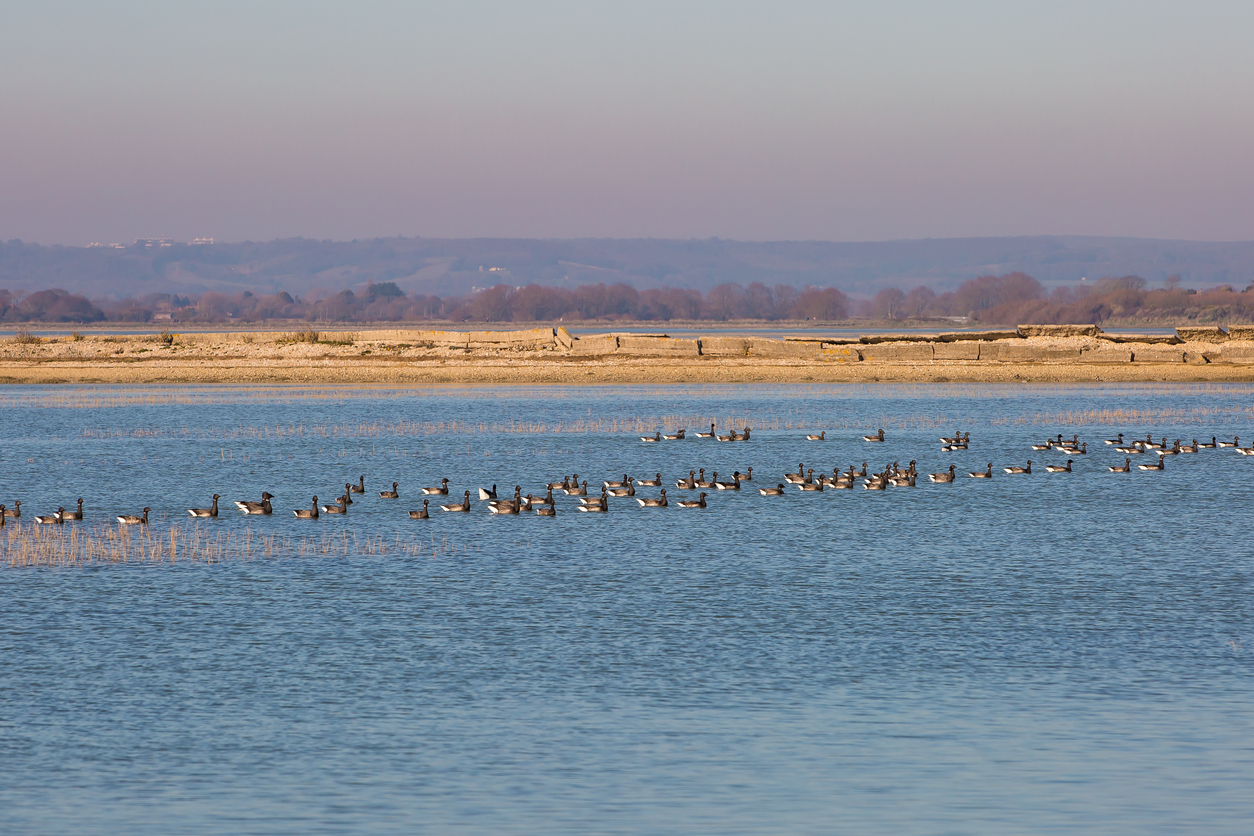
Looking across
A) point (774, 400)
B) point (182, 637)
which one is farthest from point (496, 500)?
point (774, 400)

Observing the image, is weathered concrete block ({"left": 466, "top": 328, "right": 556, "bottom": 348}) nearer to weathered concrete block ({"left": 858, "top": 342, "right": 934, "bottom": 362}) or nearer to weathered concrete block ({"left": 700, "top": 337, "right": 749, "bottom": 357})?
weathered concrete block ({"left": 700, "top": 337, "right": 749, "bottom": 357})

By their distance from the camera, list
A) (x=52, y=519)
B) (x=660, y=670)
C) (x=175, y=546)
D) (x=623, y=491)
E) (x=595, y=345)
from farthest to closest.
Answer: (x=595, y=345) < (x=623, y=491) < (x=52, y=519) < (x=175, y=546) < (x=660, y=670)

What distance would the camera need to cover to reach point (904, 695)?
1356 centimetres

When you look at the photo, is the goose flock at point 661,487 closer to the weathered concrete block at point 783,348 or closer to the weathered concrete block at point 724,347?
the weathered concrete block at point 783,348

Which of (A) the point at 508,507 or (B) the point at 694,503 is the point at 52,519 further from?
(B) the point at 694,503

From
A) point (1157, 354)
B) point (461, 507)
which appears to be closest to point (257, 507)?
point (461, 507)

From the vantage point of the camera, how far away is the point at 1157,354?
2854 inches

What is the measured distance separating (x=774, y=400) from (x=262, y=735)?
4603 centimetres

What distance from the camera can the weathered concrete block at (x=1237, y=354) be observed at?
7206cm

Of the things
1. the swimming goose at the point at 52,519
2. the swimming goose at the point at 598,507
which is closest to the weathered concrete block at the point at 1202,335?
the swimming goose at the point at 598,507

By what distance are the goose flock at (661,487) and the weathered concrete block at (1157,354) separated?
35.0 m

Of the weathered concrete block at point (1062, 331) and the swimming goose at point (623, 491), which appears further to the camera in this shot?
the weathered concrete block at point (1062, 331)

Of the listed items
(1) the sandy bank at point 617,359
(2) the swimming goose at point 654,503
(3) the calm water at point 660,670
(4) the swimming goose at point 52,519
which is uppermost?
(1) the sandy bank at point 617,359

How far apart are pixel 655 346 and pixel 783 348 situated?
22.3 feet
